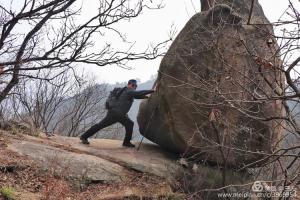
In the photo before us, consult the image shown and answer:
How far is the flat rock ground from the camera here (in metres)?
8.89

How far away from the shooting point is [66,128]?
2762 cm

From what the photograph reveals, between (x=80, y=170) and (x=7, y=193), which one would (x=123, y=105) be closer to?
(x=80, y=170)

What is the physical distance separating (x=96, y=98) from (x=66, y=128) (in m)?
2.57

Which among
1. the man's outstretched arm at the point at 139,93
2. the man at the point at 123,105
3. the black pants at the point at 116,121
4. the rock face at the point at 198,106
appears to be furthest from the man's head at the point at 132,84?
the black pants at the point at 116,121

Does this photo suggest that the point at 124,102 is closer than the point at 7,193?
No

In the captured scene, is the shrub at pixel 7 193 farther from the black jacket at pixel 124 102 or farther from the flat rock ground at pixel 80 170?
the black jacket at pixel 124 102

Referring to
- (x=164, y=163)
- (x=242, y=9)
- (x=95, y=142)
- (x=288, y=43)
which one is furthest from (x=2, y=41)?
(x=288, y=43)

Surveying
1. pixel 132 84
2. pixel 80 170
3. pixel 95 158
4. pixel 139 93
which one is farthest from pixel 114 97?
pixel 80 170

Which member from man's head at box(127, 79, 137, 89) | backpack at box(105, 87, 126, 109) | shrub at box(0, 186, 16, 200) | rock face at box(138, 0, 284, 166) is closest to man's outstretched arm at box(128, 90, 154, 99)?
man's head at box(127, 79, 137, 89)

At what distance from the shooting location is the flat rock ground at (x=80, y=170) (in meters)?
8.89

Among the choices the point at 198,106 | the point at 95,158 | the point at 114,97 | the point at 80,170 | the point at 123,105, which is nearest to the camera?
the point at 80,170

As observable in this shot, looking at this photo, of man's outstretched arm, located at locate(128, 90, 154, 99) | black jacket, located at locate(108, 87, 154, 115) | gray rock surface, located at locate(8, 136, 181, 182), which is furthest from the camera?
black jacket, located at locate(108, 87, 154, 115)

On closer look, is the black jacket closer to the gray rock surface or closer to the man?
the man

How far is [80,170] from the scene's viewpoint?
9.81 meters
